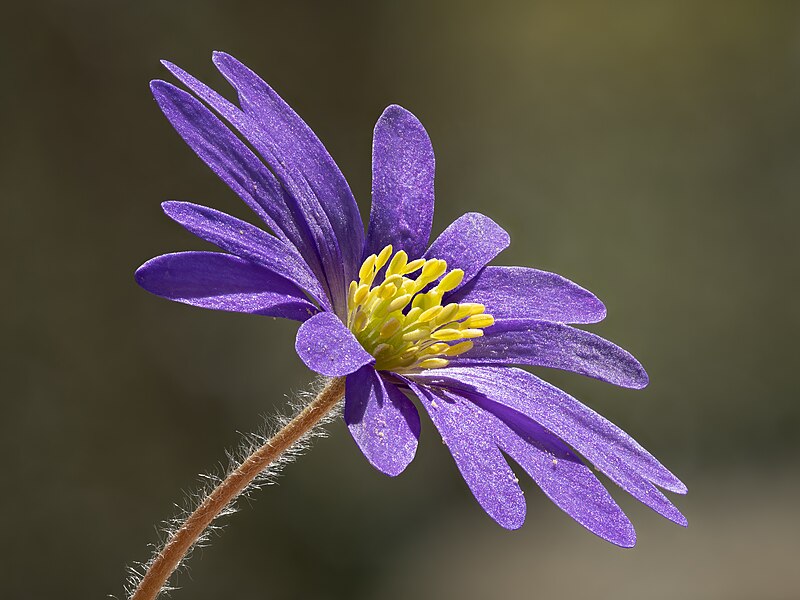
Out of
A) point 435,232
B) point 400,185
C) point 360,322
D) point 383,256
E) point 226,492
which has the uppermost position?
point 435,232

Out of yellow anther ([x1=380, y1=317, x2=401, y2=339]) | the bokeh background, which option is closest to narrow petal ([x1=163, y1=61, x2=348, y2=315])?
yellow anther ([x1=380, y1=317, x2=401, y2=339])

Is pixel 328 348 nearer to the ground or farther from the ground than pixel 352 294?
nearer to the ground

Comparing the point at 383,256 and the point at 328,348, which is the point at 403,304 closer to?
the point at 383,256

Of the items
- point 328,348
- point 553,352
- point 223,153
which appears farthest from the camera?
point 553,352

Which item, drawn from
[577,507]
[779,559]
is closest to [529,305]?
[577,507]

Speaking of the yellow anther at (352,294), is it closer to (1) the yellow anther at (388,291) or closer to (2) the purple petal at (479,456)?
(1) the yellow anther at (388,291)

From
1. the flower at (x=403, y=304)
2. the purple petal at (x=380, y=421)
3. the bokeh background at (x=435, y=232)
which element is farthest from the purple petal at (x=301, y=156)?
the bokeh background at (x=435, y=232)

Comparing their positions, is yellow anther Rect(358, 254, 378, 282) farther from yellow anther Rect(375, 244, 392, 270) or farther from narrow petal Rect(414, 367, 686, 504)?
narrow petal Rect(414, 367, 686, 504)

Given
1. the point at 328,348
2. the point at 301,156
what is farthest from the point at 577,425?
the point at 301,156
